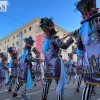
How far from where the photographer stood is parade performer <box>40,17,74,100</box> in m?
5.38

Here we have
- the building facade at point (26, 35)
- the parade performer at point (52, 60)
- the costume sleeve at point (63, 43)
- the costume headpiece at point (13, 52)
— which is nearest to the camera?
the costume sleeve at point (63, 43)

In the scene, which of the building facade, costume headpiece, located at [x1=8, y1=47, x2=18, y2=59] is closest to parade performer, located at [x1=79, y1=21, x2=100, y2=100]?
costume headpiece, located at [x1=8, y1=47, x2=18, y2=59]

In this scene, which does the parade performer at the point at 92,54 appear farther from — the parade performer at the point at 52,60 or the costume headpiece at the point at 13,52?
the costume headpiece at the point at 13,52

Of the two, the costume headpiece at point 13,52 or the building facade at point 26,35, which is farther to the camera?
the building facade at point 26,35

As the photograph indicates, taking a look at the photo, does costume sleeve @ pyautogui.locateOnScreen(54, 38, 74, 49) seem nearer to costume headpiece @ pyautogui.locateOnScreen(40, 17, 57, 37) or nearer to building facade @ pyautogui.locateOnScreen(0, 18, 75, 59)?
costume headpiece @ pyautogui.locateOnScreen(40, 17, 57, 37)

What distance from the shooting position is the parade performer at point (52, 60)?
5383 mm

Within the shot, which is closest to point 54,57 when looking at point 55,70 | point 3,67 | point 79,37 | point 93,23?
point 55,70

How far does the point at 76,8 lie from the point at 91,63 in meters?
1.08

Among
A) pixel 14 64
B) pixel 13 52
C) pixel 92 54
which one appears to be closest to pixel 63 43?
pixel 92 54

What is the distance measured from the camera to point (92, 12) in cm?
436

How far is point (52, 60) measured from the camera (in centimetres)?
562

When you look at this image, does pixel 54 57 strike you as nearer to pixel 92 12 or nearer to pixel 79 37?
pixel 79 37

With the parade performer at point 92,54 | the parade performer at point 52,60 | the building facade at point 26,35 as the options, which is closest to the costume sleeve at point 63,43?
the parade performer at point 52,60

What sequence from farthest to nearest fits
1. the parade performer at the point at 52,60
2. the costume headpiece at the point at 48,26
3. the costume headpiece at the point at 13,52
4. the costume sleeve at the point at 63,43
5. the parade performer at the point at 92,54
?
the costume headpiece at the point at 13,52
the costume headpiece at the point at 48,26
the parade performer at the point at 52,60
the costume sleeve at the point at 63,43
the parade performer at the point at 92,54
